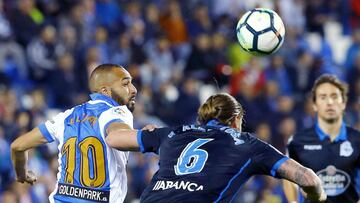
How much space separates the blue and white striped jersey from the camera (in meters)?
→ 7.40

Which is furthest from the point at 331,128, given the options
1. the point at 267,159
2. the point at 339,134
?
the point at 267,159

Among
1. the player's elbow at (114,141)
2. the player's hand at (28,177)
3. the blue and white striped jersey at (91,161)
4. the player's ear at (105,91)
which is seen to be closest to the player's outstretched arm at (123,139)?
the player's elbow at (114,141)

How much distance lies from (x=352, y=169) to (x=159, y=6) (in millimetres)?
10985

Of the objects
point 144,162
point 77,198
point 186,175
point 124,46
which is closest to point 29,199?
point 144,162

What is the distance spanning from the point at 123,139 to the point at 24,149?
4.76 ft

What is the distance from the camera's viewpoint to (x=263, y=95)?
1700 centimetres

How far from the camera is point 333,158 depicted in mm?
8773

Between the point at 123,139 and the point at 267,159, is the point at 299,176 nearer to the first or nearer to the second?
the point at 267,159

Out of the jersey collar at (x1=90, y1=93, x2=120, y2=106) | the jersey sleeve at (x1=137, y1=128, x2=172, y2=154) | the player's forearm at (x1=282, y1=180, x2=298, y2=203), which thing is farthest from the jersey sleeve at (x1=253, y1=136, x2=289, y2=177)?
the player's forearm at (x1=282, y1=180, x2=298, y2=203)

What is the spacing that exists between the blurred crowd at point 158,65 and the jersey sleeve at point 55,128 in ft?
18.5

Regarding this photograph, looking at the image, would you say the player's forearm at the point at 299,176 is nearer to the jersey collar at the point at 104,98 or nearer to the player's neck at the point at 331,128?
the jersey collar at the point at 104,98

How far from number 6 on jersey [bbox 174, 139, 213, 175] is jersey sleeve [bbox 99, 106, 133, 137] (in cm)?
81

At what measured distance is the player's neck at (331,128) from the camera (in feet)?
29.4

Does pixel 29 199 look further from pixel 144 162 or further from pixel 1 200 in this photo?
pixel 144 162
